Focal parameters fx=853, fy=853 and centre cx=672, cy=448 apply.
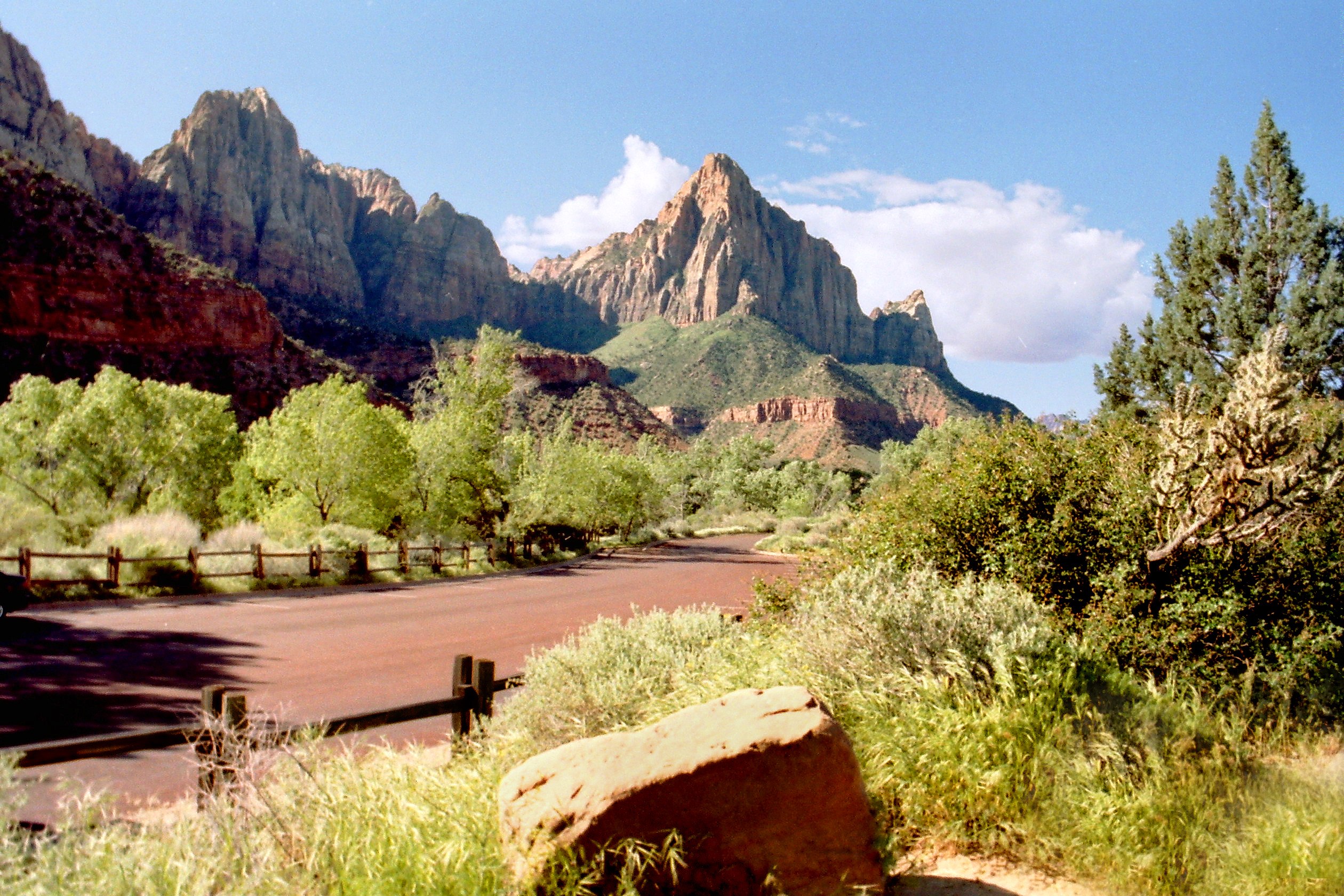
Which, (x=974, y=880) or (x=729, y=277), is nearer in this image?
(x=974, y=880)

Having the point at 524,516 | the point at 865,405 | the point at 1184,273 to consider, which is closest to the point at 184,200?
the point at 865,405

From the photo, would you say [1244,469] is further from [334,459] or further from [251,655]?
[334,459]

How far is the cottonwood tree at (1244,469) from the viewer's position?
249 inches

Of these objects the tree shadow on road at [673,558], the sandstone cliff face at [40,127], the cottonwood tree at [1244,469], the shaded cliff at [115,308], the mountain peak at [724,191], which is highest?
the mountain peak at [724,191]

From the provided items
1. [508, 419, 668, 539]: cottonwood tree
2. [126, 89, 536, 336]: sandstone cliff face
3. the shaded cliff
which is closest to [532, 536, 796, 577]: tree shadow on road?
[508, 419, 668, 539]: cottonwood tree

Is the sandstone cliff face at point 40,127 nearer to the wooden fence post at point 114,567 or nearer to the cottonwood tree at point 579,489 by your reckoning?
the cottonwood tree at point 579,489

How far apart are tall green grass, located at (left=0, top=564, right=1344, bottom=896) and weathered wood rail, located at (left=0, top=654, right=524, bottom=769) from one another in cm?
30

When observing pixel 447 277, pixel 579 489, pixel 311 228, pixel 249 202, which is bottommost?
pixel 579 489

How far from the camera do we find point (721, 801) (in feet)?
13.0

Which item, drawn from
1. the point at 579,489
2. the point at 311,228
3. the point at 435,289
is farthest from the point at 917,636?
the point at 435,289

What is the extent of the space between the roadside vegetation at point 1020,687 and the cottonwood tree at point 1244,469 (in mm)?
32

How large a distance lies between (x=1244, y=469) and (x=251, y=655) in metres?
12.1

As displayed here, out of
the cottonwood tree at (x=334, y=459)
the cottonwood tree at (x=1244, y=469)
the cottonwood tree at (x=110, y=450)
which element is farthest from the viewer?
the cottonwood tree at (x=334, y=459)

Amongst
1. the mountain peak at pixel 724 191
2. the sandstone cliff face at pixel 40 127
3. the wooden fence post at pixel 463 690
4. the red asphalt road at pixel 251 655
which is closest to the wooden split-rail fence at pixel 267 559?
the red asphalt road at pixel 251 655
